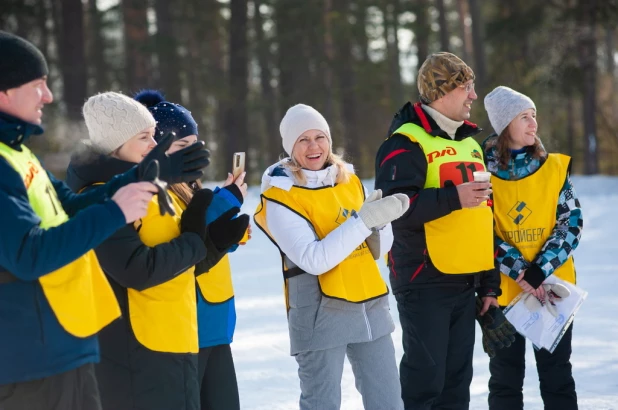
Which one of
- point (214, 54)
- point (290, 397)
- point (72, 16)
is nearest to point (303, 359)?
point (290, 397)

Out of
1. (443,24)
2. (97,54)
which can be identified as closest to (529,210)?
(443,24)

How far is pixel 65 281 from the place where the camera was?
2338 mm

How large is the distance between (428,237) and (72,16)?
18915 millimetres

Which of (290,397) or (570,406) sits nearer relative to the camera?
(570,406)

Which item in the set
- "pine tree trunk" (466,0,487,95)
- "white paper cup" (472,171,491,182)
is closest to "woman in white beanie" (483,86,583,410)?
"white paper cup" (472,171,491,182)

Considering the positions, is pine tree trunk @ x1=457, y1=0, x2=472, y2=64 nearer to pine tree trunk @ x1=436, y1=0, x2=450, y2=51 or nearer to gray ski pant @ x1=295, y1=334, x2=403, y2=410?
pine tree trunk @ x1=436, y1=0, x2=450, y2=51

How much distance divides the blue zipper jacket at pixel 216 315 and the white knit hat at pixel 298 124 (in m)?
0.55

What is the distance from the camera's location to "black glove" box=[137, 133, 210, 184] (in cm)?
257

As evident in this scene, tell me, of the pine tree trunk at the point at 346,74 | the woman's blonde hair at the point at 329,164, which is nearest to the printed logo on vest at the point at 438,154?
the woman's blonde hair at the point at 329,164

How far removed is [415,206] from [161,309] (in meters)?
1.44

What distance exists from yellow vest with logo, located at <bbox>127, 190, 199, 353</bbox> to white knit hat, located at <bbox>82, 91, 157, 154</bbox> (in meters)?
0.26

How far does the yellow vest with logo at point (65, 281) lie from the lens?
7.54 ft

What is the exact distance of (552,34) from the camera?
2317cm

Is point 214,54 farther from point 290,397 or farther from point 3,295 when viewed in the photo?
point 3,295
